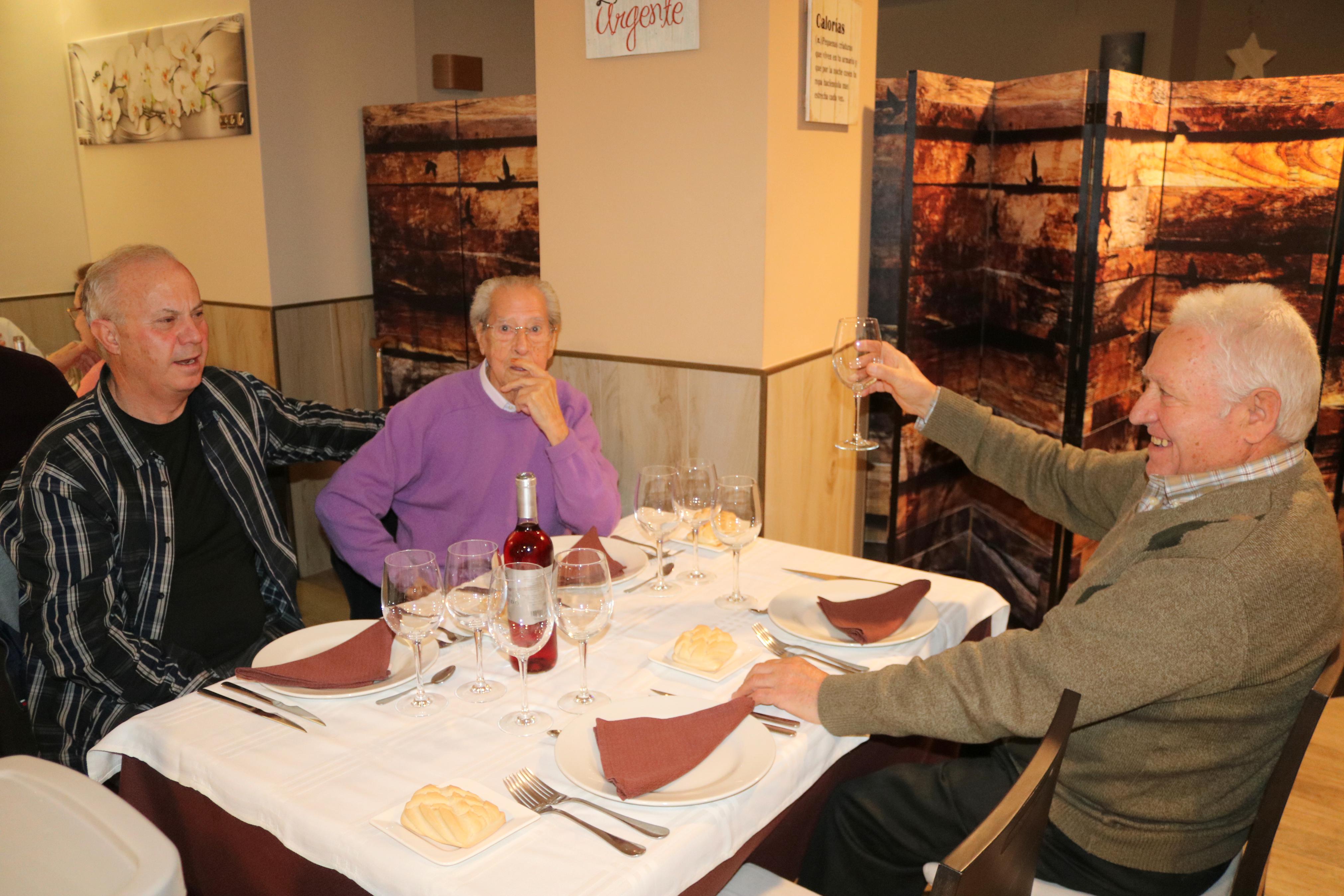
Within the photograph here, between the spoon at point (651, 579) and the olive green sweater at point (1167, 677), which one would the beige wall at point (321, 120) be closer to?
the spoon at point (651, 579)

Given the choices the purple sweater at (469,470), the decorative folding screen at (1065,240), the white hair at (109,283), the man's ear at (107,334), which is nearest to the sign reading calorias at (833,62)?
the decorative folding screen at (1065,240)

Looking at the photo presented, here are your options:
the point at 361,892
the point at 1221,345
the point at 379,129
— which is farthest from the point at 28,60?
the point at 1221,345

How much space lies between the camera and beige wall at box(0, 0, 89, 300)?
4797 millimetres

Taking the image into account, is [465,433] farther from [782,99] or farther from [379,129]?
[379,129]

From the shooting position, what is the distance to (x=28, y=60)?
4.82 metres

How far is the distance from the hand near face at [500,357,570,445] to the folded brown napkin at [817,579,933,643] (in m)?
0.84

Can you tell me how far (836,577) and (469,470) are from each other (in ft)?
3.23

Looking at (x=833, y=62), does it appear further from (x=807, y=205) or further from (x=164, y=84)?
(x=164, y=84)

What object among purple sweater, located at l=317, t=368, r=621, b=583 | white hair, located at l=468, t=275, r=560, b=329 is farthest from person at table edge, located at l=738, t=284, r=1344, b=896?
white hair, located at l=468, t=275, r=560, b=329

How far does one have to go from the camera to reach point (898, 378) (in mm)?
2289

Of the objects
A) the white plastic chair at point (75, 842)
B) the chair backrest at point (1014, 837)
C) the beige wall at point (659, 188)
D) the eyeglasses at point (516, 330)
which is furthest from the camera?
the beige wall at point (659, 188)

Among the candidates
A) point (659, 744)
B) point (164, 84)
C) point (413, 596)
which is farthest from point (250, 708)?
point (164, 84)

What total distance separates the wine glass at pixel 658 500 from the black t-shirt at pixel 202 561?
94 centimetres

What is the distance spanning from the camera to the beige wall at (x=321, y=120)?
4.15 meters
